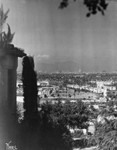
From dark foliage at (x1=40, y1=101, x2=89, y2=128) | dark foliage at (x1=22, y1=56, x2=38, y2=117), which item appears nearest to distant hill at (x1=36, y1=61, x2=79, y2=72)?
dark foliage at (x1=40, y1=101, x2=89, y2=128)

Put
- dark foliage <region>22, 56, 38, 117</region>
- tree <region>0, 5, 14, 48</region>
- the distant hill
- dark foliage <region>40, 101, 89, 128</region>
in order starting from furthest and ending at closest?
the distant hill
dark foliage <region>40, 101, 89, 128</region>
dark foliage <region>22, 56, 38, 117</region>
tree <region>0, 5, 14, 48</region>

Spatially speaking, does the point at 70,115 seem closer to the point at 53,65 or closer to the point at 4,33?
the point at 53,65

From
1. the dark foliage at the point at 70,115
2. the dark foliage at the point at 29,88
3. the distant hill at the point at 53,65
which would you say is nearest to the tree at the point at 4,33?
the dark foliage at the point at 29,88

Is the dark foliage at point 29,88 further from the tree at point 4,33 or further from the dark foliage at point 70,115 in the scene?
the dark foliage at point 70,115

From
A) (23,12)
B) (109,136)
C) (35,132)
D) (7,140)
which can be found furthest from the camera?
(23,12)

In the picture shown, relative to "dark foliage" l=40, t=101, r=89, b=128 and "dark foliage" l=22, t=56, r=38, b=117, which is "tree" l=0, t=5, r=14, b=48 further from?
"dark foliage" l=40, t=101, r=89, b=128

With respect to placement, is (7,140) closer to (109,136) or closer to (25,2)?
(109,136)

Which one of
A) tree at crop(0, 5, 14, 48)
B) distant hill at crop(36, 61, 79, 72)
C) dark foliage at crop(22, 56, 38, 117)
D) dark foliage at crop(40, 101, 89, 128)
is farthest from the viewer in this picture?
distant hill at crop(36, 61, 79, 72)

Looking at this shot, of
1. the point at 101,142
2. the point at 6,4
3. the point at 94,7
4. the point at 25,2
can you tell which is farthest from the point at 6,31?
the point at 94,7
